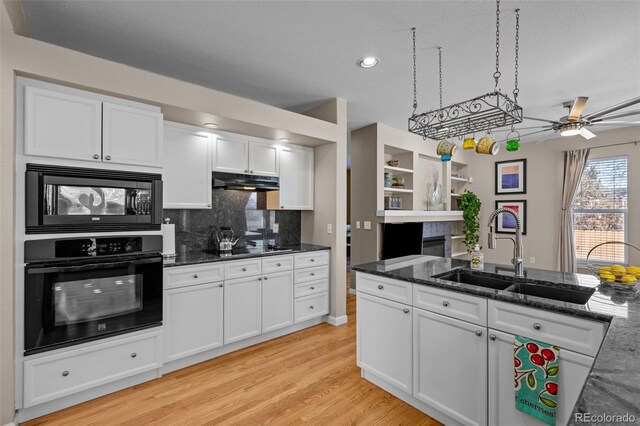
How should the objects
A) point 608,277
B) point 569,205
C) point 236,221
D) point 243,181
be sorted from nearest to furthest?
point 608,277
point 243,181
point 236,221
point 569,205

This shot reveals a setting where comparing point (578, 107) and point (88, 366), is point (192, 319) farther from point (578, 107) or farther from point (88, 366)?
point (578, 107)

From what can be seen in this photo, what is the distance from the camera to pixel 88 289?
7.29ft

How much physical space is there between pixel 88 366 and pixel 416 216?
457 cm

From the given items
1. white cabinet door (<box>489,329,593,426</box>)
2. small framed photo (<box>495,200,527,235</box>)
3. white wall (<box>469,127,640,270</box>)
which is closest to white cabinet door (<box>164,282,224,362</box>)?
white cabinet door (<box>489,329,593,426</box>)

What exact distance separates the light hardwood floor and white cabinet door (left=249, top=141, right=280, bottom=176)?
194 cm

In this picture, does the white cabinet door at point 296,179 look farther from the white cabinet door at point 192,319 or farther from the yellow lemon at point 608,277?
the yellow lemon at point 608,277

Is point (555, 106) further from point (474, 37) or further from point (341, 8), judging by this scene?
point (341, 8)

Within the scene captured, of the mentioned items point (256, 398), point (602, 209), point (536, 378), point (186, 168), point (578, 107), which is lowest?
point (256, 398)

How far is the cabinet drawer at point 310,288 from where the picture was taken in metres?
3.51

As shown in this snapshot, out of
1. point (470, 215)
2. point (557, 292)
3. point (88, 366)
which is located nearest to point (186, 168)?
point (88, 366)

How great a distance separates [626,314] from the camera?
1.34 meters

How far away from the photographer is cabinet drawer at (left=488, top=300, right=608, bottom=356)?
1383 mm

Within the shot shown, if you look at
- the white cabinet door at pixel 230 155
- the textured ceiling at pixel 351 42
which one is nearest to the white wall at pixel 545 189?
the textured ceiling at pixel 351 42

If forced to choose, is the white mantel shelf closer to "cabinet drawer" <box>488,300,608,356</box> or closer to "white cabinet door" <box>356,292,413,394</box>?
"white cabinet door" <box>356,292,413,394</box>
